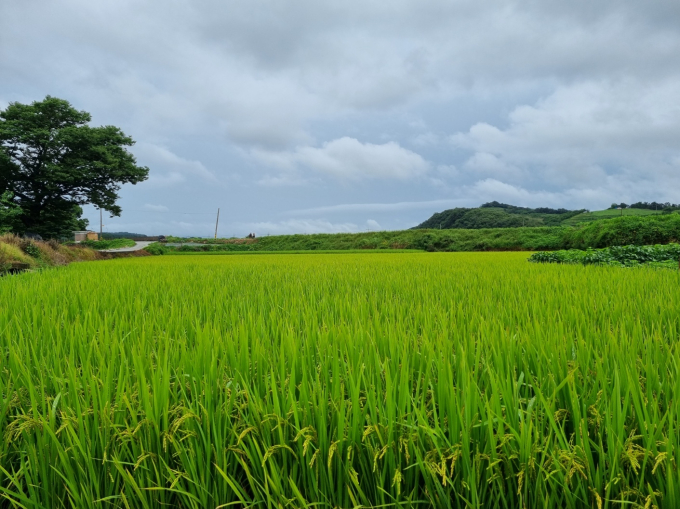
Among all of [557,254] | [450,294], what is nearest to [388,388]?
[450,294]

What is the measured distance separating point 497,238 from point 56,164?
95.6 ft

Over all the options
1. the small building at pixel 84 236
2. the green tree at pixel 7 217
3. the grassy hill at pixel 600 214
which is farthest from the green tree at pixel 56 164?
the grassy hill at pixel 600 214

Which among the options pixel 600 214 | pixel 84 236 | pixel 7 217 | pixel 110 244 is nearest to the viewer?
pixel 7 217

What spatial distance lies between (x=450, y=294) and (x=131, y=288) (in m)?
3.46

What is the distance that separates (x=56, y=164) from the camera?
2248cm

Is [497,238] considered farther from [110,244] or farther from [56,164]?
[110,244]

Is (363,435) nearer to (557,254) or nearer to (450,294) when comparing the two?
(450,294)

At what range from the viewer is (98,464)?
1.16 meters

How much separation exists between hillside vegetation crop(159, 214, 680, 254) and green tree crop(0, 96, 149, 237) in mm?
5705

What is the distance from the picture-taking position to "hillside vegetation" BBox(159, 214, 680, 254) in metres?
20.0

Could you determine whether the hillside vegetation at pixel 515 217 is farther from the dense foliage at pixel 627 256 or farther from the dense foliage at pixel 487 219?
the dense foliage at pixel 627 256

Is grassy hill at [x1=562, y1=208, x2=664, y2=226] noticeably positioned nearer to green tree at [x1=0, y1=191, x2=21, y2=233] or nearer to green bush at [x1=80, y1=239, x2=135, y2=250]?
green bush at [x1=80, y1=239, x2=135, y2=250]

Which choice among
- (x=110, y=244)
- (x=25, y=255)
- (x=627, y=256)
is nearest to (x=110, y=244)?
(x=110, y=244)

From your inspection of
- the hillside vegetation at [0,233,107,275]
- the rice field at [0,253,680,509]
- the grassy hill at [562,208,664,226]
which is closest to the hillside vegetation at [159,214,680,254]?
the hillside vegetation at [0,233,107,275]
